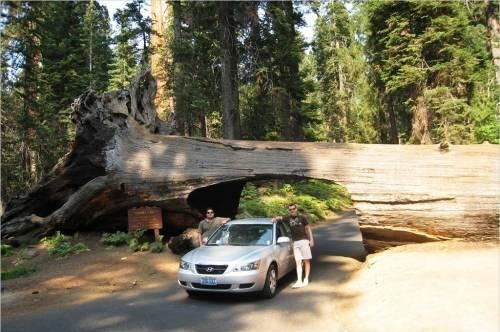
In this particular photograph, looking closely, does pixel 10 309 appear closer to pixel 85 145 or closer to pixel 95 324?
pixel 95 324

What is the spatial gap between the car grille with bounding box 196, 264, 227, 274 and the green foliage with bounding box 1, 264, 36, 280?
6199 millimetres

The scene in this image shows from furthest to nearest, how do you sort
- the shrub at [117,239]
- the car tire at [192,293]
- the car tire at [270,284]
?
the shrub at [117,239] < the car tire at [192,293] < the car tire at [270,284]

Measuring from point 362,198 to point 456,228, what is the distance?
2.26m

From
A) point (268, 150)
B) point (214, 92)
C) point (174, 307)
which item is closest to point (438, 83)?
point (214, 92)

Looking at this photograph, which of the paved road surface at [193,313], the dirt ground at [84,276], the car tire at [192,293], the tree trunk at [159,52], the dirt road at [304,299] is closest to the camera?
the dirt road at [304,299]

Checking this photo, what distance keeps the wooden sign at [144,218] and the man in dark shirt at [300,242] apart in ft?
16.6

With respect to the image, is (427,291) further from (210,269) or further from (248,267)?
(210,269)

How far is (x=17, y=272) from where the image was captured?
487 inches

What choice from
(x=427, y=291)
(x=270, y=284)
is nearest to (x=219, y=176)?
(x=270, y=284)

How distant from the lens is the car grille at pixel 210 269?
8.78 meters

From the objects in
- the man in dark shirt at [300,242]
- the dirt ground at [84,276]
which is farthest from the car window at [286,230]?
the dirt ground at [84,276]

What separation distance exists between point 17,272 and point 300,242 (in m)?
7.80

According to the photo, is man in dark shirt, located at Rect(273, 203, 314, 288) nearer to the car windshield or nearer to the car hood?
the car windshield

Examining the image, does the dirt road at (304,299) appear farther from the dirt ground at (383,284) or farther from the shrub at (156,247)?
the shrub at (156,247)
